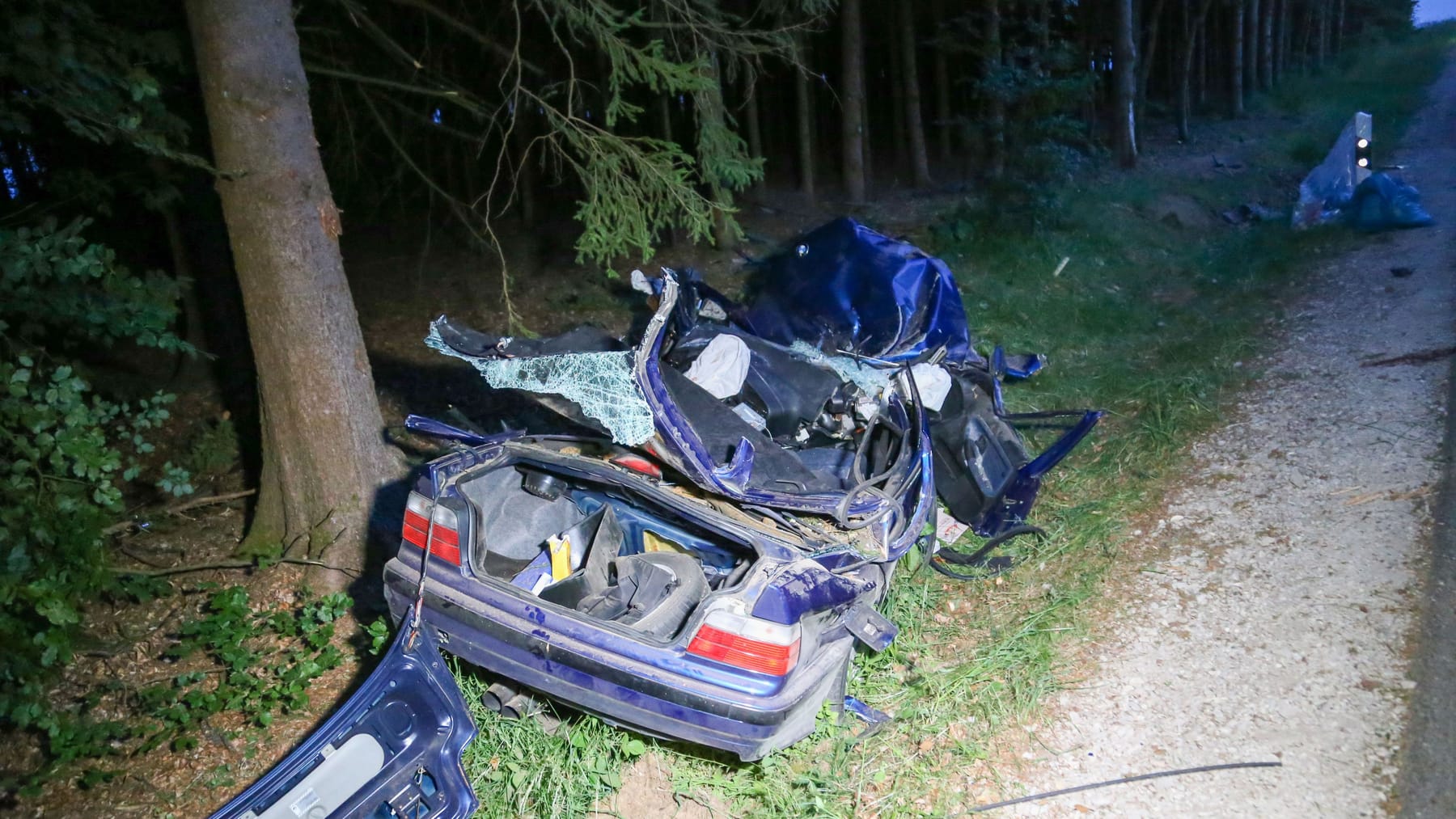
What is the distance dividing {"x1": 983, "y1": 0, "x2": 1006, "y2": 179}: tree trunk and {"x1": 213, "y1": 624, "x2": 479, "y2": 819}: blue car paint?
11.5m

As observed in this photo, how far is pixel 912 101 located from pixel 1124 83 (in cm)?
499

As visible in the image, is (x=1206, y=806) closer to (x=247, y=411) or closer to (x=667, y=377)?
(x=667, y=377)

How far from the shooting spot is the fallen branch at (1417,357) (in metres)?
7.40

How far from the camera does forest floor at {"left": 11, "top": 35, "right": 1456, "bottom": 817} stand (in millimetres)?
3723

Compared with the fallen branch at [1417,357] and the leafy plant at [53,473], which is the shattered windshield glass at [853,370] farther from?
the fallen branch at [1417,357]

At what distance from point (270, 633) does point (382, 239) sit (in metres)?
8.82

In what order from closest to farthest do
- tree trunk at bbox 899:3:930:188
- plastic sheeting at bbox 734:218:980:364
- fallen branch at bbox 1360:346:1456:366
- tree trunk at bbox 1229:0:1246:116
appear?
1. plastic sheeting at bbox 734:218:980:364
2. fallen branch at bbox 1360:346:1456:366
3. tree trunk at bbox 899:3:930:188
4. tree trunk at bbox 1229:0:1246:116

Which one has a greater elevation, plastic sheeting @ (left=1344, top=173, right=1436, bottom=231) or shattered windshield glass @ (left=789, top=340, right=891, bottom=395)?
shattered windshield glass @ (left=789, top=340, right=891, bottom=395)

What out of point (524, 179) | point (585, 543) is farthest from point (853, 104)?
point (585, 543)

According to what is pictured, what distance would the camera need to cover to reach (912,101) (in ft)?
55.0

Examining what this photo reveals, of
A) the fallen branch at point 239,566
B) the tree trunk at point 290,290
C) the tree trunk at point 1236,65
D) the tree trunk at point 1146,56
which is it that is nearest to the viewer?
the tree trunk at point 290,290

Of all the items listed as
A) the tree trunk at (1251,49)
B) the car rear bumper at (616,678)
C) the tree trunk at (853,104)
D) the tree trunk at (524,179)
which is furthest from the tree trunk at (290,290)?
the tree trunk at (1251,49)


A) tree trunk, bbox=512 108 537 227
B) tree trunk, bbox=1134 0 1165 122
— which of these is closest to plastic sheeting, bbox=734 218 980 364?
tree trunk, bbox=512 108 537 227

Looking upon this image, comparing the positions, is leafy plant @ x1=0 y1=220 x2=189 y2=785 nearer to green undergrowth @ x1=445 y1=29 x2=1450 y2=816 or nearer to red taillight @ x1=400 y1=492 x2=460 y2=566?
red taillight @ x1=400 y1=492 x2=460 y2=566
